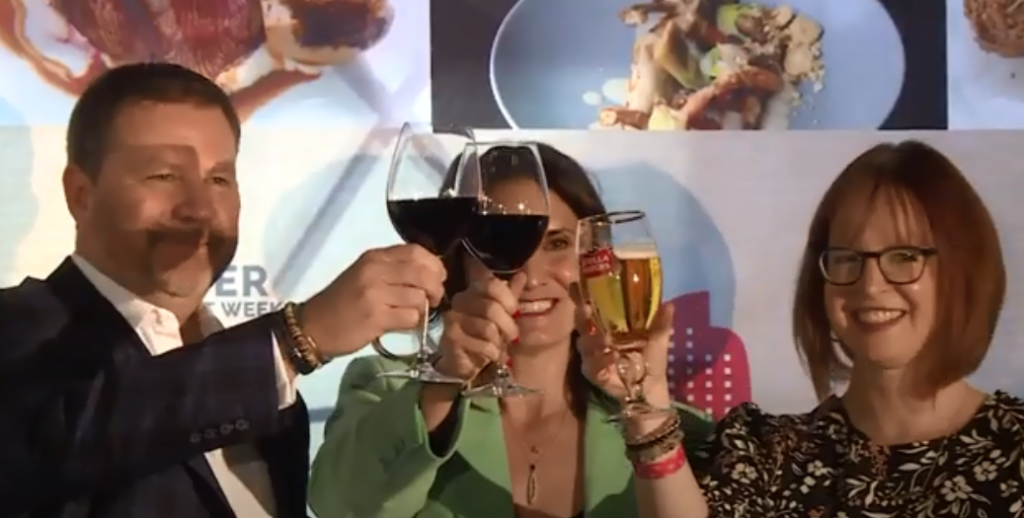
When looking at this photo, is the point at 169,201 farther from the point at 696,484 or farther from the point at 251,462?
the point at 696,484

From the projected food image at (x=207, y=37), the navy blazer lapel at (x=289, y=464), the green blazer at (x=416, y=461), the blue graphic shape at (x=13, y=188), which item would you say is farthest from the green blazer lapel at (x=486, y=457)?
the blue graphic shape at (x=13, y=188)

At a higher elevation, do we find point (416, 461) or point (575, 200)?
point (575, 200)

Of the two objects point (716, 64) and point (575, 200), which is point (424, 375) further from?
point (716, 64)

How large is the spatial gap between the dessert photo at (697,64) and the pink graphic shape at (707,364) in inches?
16.0

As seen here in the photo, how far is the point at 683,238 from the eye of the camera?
88.7 inches

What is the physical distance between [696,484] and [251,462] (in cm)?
60

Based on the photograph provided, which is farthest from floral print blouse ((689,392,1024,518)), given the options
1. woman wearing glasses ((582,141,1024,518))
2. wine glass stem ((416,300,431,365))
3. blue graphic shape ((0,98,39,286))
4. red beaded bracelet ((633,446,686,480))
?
blue graphic shape ((0,98,39,286))

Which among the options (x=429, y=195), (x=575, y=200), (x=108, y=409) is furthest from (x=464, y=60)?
(x=108, y=409)

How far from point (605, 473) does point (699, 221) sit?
2.48 ft

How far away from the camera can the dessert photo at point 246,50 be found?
7.07 feet

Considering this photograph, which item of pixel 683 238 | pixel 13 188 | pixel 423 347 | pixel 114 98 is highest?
pixel 114 98

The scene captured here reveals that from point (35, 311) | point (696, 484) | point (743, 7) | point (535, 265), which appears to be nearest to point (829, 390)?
point (696, 484)

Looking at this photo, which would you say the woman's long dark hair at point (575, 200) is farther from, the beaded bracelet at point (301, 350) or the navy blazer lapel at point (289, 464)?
the beaded bracelet at point (301, 350)

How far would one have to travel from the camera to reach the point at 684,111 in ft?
7.41
